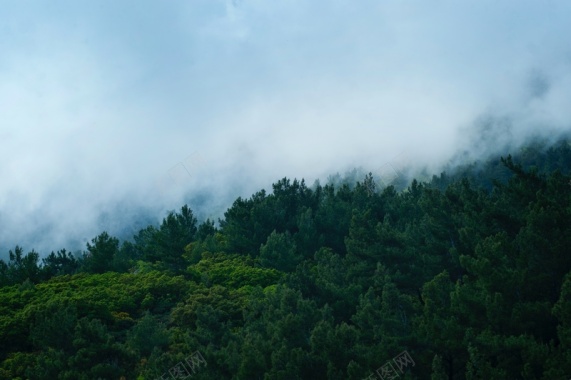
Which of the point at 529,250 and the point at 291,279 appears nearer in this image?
the point at 529,250

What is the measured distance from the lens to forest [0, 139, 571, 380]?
19344 millimetres

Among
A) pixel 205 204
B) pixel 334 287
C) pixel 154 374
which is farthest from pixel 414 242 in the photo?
pixel 205 204

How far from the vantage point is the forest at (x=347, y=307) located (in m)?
19.3

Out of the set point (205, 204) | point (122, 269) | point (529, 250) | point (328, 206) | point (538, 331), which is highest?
point (205, 204)

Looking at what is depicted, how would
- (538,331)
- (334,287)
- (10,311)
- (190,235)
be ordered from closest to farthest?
(538,331) → (334,287) → (10,311) → (190,235)

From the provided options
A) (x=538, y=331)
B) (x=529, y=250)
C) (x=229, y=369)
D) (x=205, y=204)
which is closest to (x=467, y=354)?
(x=538, y=331)

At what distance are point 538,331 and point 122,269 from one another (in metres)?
31.5

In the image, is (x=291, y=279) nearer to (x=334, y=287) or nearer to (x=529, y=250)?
(x=334, y=287)

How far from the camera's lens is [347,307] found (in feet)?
89.8

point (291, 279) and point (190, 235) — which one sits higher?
point (190, 235)

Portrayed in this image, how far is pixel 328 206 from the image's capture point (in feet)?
157

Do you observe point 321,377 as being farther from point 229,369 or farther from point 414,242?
point 414,242

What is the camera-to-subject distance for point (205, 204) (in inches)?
4552

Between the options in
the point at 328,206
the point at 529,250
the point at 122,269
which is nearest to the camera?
the point at 529,250
